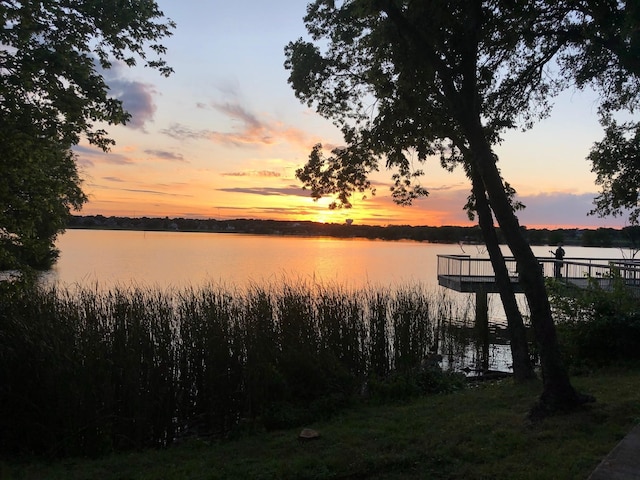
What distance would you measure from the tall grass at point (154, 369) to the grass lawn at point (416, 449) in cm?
59

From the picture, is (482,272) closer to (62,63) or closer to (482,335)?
(482,335)

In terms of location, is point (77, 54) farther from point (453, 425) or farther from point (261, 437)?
point (453, 425)

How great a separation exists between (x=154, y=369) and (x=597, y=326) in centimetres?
704

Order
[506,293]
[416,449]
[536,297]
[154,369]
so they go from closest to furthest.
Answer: [416,449] < [536,297] < [154,369] < [506,293]

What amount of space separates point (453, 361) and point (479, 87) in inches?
296

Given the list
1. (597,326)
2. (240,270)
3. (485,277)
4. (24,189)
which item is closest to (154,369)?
(24,189)

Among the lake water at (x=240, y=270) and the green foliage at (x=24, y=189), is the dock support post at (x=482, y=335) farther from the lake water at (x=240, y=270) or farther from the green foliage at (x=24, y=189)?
the green foliage at (x=24, y=189)

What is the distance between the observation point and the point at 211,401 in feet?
24.7

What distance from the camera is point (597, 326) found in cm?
892

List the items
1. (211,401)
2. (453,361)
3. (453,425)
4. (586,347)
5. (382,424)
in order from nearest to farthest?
(453,425), (382,424), (211,401), (586,347), (453,361)

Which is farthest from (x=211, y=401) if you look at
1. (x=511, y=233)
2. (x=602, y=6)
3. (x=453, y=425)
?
(x=602, y=6)

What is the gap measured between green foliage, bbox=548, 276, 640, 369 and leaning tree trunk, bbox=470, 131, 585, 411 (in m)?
3.56

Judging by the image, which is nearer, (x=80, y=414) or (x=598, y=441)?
(x=598, y=441)

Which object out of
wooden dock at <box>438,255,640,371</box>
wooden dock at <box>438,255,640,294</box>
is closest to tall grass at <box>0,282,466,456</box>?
wooden dock at <box>438,255,640,371</box>
